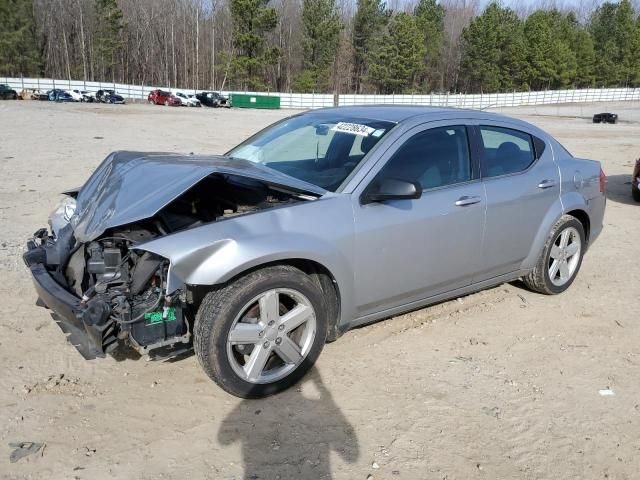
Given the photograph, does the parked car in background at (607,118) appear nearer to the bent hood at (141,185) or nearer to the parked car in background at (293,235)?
the parked car in background at (293,235)

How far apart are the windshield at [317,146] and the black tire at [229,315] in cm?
72

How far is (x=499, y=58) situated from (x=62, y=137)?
256 ft

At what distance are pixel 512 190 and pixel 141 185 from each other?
9.10 feet

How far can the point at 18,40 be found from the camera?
6931 cm

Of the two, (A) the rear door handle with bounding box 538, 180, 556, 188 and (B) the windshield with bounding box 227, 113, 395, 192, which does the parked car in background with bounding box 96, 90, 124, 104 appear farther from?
(A) the rear door handle with bounding box 538, 180, 556, 188

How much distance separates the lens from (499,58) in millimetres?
82938

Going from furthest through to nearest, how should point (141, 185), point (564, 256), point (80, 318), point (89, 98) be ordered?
1. point (89, 98)
2. point (564, 256)
3. point (141, 185)
4. point (80, 318)

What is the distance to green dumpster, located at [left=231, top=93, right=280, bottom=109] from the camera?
54.0 m

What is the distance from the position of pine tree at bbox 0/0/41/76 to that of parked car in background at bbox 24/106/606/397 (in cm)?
7762

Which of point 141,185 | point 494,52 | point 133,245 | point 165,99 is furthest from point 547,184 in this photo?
point 494,52

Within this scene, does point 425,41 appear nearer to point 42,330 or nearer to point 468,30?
point 468,30

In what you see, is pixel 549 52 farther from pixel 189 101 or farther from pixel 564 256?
pixel 564 256

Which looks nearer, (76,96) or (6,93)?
(6,93)

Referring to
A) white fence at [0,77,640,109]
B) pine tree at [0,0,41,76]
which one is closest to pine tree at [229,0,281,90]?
white fence at [0,77,640,109]
